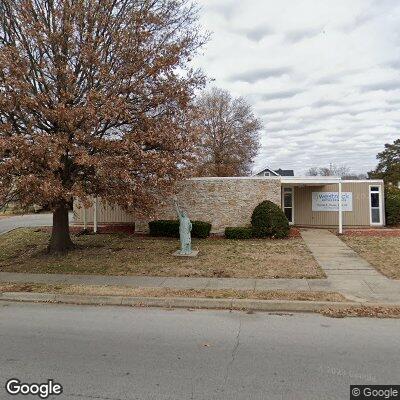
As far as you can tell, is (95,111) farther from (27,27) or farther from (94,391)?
(94,391)

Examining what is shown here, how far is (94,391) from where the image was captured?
447 centimetres

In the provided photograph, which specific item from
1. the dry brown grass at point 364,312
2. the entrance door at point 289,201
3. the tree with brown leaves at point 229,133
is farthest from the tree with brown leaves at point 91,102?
the tree with brown leaves at point 229,133

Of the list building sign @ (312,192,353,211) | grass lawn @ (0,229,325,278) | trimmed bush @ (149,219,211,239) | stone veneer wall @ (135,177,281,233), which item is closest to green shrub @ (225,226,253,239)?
grass lawn @ (0,229,325,278)

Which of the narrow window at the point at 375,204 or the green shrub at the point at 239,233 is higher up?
the narrow window at the point at 375,204

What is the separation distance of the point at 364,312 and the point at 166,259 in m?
7.02

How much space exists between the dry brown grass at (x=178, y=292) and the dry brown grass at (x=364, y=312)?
1.74 ft

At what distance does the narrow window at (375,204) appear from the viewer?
2464cm

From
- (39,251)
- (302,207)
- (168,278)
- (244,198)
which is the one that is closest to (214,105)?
(302,207)

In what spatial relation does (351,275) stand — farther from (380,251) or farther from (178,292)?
(178,292)

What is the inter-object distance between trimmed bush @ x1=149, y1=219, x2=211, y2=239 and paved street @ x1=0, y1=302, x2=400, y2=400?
11209mm

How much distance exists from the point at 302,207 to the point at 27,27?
18420 millimetres

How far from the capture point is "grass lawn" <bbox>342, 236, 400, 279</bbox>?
37.4 feet

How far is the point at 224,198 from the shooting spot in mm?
20781

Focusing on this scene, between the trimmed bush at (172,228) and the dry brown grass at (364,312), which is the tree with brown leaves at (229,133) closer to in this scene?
the trimmed bush at (172,228)
